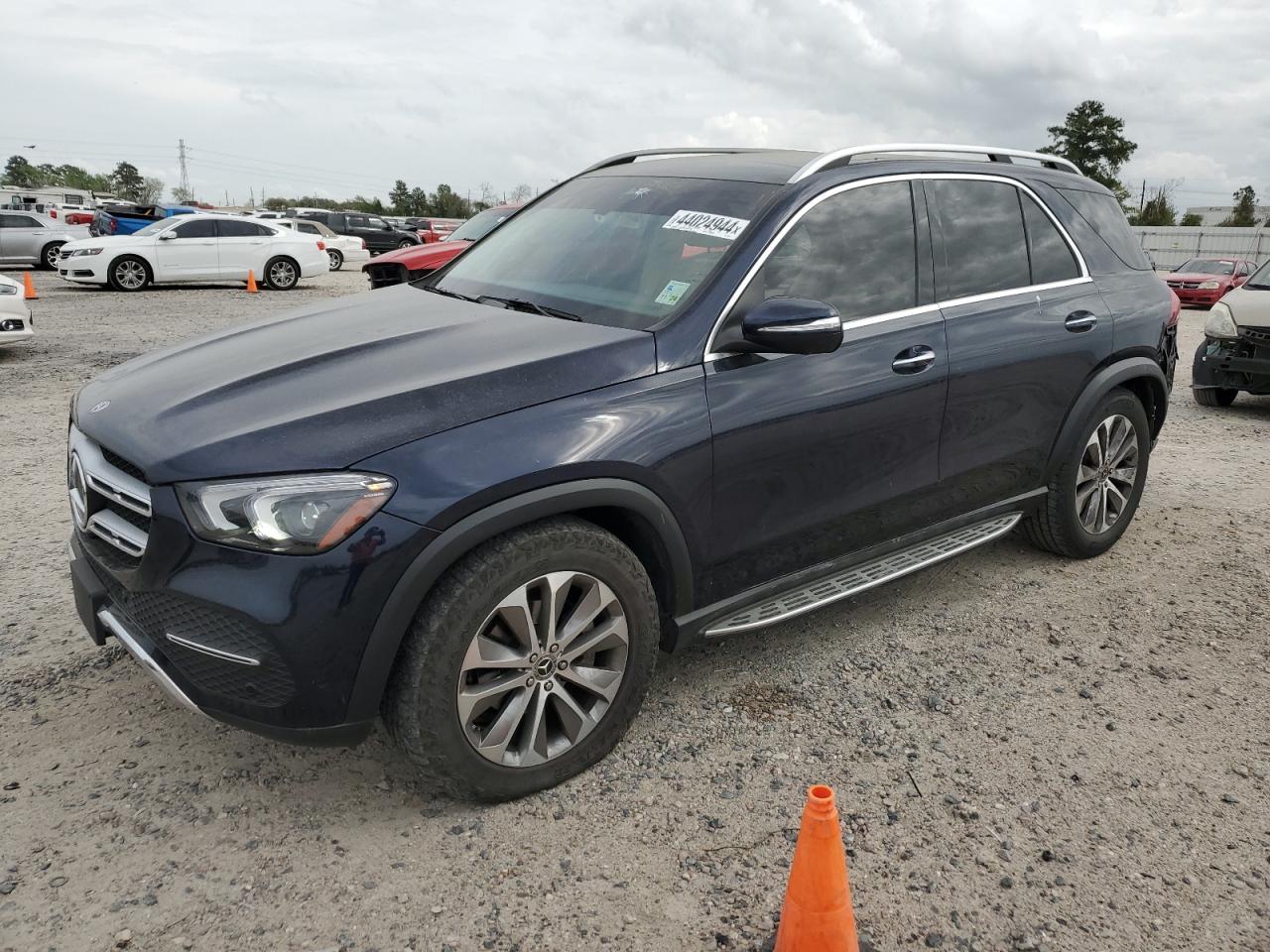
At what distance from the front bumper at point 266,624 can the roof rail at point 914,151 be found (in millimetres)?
Result: 2002

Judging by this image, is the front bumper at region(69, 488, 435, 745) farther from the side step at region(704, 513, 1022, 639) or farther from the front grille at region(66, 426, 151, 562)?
the side step at region(704, 513, 1022, 639)

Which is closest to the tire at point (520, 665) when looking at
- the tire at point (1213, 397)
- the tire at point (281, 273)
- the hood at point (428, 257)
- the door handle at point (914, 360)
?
the door handle at point (914, 360)

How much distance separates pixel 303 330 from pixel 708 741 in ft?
6.40

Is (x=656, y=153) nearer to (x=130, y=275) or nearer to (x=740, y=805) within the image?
(x=740, y=805)

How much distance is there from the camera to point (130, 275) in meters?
17.8

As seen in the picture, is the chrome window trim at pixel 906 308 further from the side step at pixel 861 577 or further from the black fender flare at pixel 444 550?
the side step at pixel 861 577

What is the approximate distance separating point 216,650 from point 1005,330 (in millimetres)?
3102

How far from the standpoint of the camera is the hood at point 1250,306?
8.62m

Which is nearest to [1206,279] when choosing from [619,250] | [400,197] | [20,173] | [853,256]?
[853,256]

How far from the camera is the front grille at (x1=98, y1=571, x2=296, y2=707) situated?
8.13ft

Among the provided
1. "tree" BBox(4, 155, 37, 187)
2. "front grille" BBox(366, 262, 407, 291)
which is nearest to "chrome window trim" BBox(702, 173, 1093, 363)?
"front grille" BBox(366, 262, 407, 291)

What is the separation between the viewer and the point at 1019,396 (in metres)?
4.09

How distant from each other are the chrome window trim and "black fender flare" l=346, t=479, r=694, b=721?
2.03 feet

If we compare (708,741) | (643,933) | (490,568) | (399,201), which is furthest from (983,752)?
(399,201)
